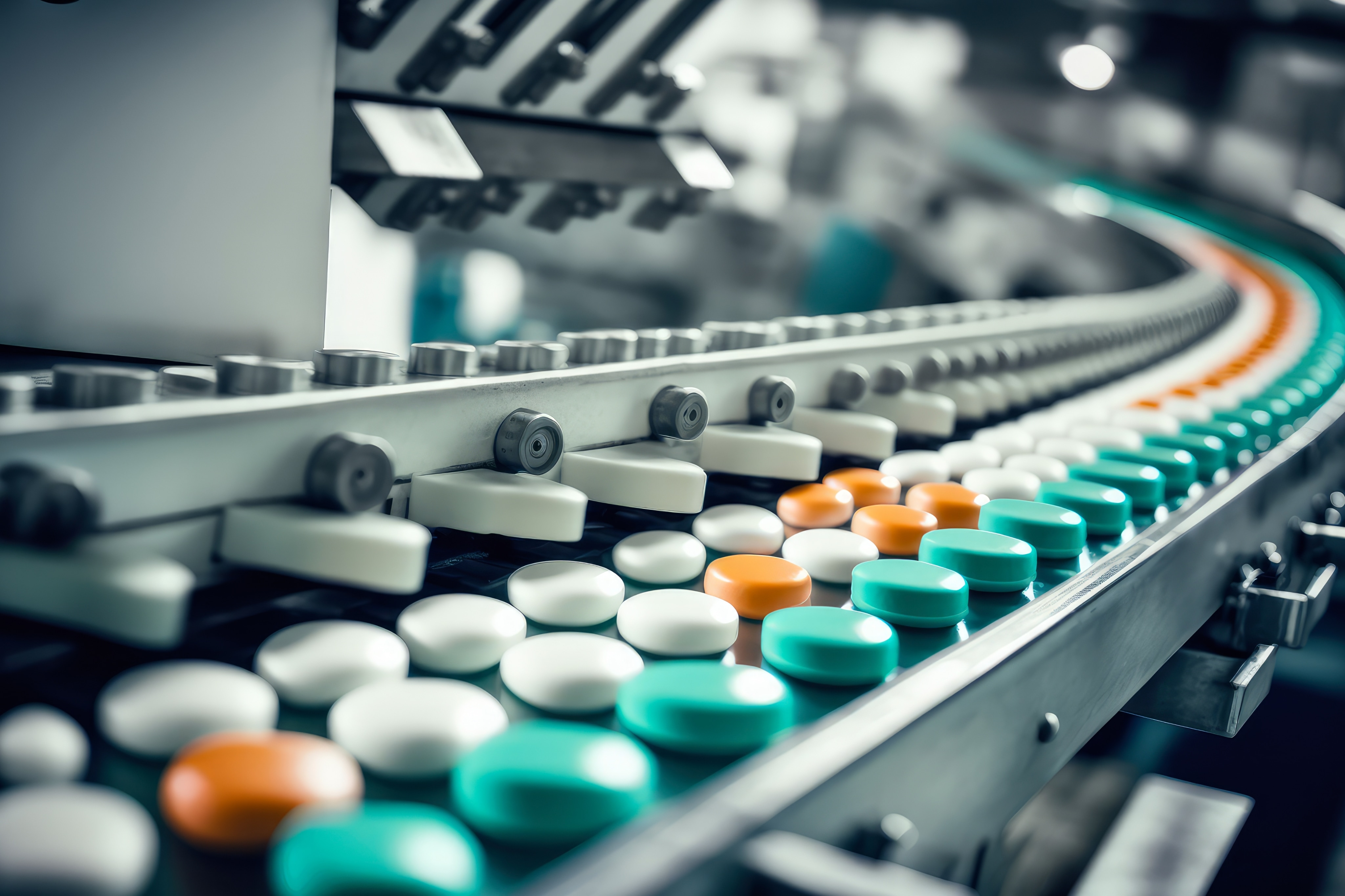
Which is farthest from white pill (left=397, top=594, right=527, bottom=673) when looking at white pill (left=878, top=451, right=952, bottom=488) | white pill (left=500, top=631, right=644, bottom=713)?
white pill (left=878, top=451, right=952, bottom=488)

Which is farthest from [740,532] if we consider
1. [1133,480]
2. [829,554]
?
[1133,480]

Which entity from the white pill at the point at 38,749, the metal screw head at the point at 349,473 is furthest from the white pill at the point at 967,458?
the white pill at the point at 38,749

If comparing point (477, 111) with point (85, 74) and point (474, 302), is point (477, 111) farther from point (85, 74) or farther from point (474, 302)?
point (474, 302)

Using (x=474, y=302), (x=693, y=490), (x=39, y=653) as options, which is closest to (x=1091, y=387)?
(x=474, y=302)

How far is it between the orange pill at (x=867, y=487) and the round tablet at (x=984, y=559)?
0.11m

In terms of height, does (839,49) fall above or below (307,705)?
above

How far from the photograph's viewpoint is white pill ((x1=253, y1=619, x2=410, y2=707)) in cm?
36

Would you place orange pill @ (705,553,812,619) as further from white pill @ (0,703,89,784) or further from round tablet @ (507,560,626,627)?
white pill @ (0,703,89,784)

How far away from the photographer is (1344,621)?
177 cm

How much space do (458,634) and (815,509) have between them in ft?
0.97

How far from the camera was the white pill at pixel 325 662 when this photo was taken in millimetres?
357

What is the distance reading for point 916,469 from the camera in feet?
2.44

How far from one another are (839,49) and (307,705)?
414 centimetres

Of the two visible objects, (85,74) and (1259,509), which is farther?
(1259,509)
